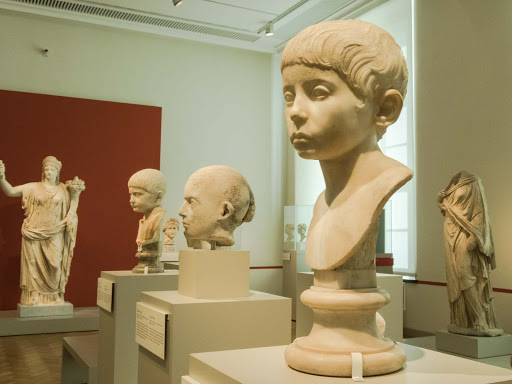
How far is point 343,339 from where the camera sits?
77.6 inches

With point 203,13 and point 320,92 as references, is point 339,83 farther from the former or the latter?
point 203,13

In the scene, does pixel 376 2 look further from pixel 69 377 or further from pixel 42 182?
pixel 69 377

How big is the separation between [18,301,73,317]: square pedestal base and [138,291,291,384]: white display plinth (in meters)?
5.47

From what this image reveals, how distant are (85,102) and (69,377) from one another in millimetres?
5744

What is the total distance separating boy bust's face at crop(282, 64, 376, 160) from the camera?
6.35ft

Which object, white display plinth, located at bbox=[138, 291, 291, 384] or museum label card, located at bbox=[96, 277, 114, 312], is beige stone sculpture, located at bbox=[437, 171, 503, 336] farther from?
museum label card, located at bbox=[96, 277, 114, 312]

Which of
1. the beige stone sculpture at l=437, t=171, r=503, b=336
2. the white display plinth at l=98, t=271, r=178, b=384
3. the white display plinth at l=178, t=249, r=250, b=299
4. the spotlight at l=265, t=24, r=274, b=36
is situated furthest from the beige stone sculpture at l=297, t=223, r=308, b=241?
the white display plinth at l=178, t=249, r=250, b=299

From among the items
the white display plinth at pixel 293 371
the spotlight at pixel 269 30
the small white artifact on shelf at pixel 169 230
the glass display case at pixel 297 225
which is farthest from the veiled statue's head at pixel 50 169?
the white display plinth at pixel 293 371

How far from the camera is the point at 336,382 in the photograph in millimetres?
1830

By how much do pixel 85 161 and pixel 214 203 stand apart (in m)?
6.97

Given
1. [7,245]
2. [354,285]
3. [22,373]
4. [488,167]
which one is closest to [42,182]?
[7,245]

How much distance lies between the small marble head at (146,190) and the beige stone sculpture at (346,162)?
11.8 ft

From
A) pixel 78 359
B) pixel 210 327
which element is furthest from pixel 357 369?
pixel 78 359

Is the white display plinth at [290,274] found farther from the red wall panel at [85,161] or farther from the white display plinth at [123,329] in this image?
the white display plinth at [123,329]
